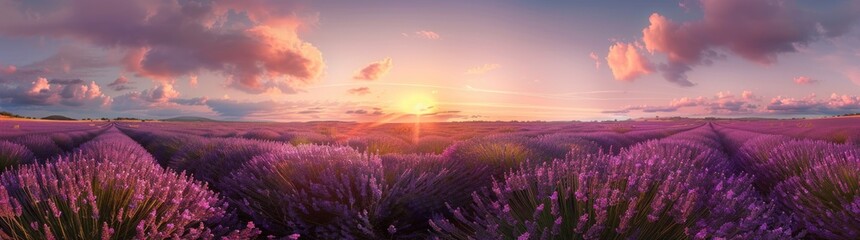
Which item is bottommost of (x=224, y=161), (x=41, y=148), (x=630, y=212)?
(x=41, y=148)

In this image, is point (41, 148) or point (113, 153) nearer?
point (113, 153)

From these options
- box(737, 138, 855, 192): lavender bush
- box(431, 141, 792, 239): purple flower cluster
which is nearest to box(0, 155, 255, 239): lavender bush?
box(431, 141, 792, 239): purple flower cluster

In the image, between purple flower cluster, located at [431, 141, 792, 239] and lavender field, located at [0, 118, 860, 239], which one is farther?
lavender field, located at [0, 118, 860, 239]

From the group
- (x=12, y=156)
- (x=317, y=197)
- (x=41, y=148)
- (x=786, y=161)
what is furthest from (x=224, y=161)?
(x=41, y=148)

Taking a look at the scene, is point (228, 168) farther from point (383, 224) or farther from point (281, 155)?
point (383, 224)

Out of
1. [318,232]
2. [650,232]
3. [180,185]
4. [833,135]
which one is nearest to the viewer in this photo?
[650,232]

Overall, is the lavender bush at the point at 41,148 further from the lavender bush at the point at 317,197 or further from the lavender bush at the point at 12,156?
the lavender bush at the point at 317,197

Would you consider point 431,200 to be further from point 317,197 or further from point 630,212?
point 630,212

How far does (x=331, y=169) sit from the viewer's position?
4.16 m

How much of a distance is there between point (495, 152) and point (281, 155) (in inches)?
114

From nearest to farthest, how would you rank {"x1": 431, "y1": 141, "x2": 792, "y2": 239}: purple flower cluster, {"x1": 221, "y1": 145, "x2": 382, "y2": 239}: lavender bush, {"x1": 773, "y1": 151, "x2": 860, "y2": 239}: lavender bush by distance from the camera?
{"x1": 431, "y1": 141, "x2": 792, "y2": 239}: purple flower cluster → {"x1": 773, "y1": 151, "x2": 860, "y2": 239}: lavender bush → {"x1": 221, "y1": 145, "x2": 382, "y2": 239}: lavender bush

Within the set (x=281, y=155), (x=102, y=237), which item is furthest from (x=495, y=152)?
(x=102, y=237)

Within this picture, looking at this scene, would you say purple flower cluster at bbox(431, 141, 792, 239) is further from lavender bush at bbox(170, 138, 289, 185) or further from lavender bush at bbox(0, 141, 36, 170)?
lavender bush at bbox(0, 141, 36, 170)

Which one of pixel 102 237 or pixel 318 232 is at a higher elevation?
pixel 102 237
